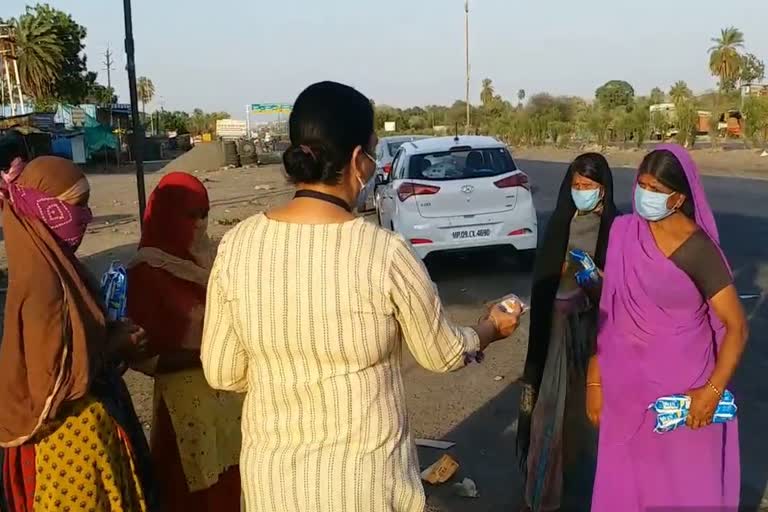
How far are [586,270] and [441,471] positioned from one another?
4.87ft

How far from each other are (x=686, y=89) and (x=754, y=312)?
44.1 meters

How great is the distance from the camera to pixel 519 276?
9805 mm

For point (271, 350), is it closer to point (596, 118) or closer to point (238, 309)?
point (238, 309)

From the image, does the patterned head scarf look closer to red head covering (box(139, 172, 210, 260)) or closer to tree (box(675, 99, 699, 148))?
red head covering (box(139, 172, 210, 260))

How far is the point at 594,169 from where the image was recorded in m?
3.81

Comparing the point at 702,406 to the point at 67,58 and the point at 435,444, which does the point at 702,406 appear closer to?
the point at 435,444

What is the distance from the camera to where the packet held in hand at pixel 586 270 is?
3555mm

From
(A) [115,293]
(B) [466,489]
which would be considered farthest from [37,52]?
(A) [115,293]

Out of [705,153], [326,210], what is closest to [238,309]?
[326,210]

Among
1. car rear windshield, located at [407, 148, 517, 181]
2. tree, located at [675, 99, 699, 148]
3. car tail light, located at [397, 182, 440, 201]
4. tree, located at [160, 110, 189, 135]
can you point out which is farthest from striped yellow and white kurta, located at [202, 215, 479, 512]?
tree, located at [160, 110, 189, 135]

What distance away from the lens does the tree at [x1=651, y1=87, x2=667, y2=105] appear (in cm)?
5668

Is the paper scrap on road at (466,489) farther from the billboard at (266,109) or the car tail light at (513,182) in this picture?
the billboard at (266,109)

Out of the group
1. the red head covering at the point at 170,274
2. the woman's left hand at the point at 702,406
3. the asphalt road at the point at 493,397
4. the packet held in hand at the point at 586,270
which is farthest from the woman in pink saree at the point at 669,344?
the red head covering at the point at 170,274

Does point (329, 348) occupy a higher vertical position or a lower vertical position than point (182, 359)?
higher
